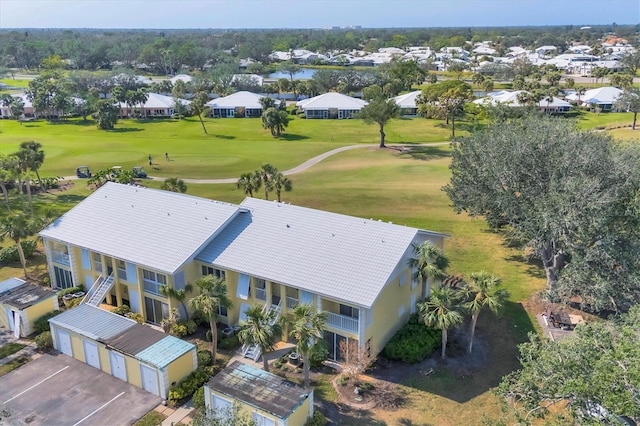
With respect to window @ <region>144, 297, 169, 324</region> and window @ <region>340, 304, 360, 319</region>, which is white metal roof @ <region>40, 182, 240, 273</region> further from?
window @ <region>340, 304, 360, 319</region>

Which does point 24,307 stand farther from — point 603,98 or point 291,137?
point 603,98

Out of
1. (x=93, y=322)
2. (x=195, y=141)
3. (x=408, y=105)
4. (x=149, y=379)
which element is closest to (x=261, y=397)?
(x=149, y=379)

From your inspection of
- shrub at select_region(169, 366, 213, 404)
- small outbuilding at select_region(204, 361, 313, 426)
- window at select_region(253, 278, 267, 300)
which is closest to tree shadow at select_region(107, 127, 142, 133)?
window at select_region(253, 278, 267, 300)

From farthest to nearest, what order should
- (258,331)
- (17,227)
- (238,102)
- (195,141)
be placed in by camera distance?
(238,102)
(195,141)
(17,227)
(258,331)

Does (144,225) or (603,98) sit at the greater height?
(603,98)

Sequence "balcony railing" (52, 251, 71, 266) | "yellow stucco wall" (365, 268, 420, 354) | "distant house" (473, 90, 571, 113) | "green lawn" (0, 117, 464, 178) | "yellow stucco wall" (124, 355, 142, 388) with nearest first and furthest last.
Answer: "yellow stucco wall" (124, 355, 142, 388) < "yellow stucco wall" (365, 268, 420, 354) < "balcony railing" (52, 251, 71, 266) < "green lawn" (0, 117, 464, 178) < "distant house" (473, 90, 571, 113)

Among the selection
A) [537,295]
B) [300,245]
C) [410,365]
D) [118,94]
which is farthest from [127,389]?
[118,94]

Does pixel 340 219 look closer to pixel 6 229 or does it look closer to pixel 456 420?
pixel 456 420
